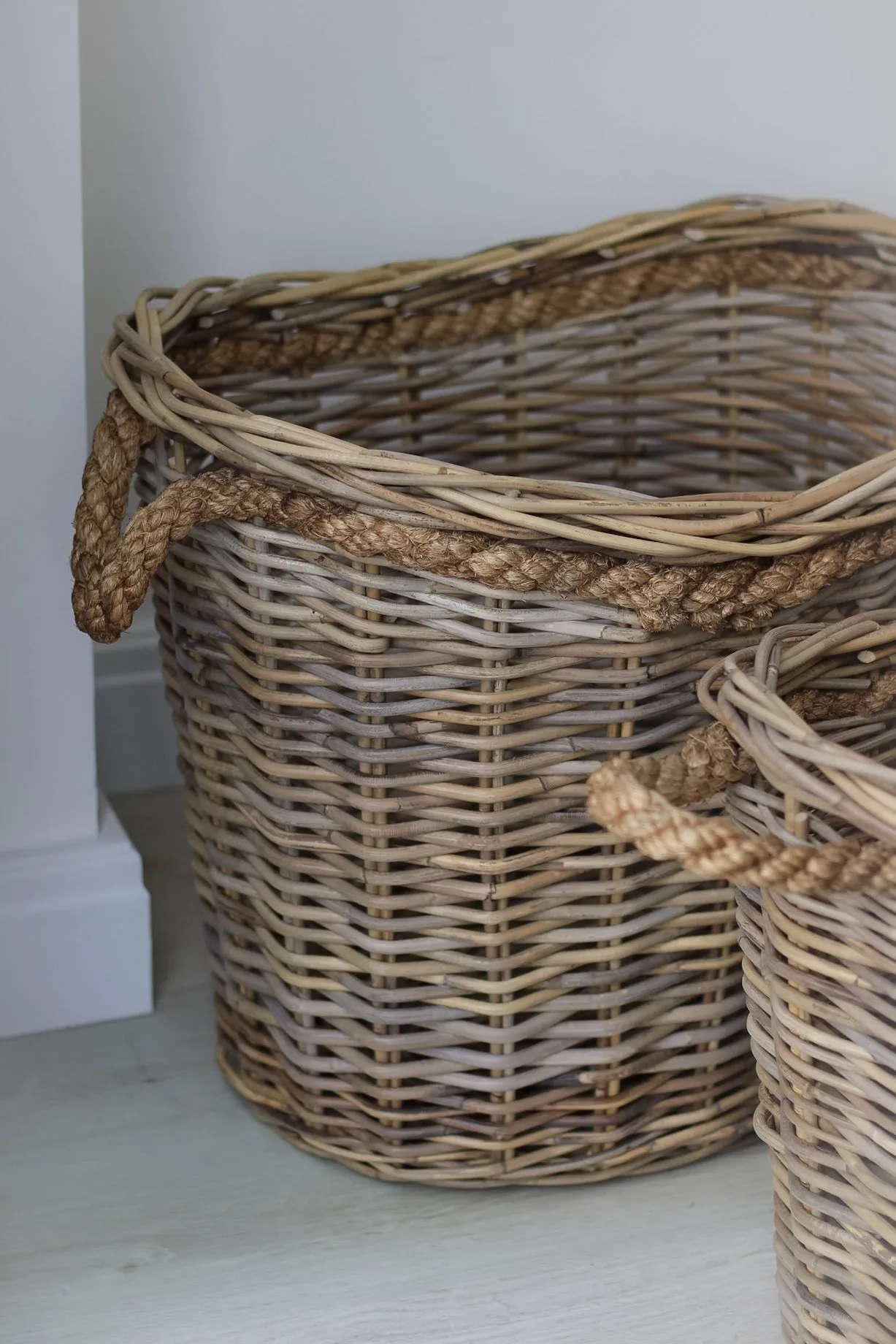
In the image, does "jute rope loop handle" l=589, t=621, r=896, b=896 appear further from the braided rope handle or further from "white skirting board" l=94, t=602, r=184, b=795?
"white skirting board" l=94, t=602, r=184, b=795

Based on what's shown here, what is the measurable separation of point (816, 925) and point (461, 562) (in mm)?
218

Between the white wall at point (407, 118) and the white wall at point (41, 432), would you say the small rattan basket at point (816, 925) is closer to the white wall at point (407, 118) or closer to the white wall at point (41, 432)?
the white wall at point (41, 432)

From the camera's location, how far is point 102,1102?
3.00 feet

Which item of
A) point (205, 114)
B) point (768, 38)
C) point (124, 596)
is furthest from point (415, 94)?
point (124, 596)

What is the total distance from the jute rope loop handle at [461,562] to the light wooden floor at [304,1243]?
33 centimetres

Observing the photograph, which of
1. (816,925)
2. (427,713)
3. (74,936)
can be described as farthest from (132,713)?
(816,925)

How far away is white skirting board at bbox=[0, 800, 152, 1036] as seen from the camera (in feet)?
3.16

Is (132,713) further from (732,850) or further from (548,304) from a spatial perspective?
(732,850)

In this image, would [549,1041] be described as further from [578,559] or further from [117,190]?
[117,190]

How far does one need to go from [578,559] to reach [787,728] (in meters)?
0.15

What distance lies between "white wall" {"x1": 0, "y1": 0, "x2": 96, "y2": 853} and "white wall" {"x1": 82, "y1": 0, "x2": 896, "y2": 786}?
24cm

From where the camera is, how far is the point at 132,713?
4.10ft

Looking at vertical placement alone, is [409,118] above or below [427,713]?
above

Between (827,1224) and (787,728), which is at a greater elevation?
(787,728)
